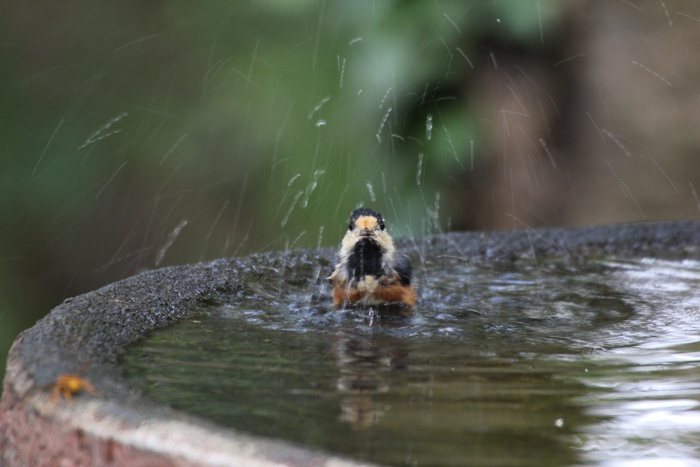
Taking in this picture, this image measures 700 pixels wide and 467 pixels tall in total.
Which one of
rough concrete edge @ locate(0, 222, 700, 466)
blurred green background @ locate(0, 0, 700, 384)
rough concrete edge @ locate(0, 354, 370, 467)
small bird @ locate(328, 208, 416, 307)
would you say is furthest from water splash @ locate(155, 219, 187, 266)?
rough concrete edge @ locate(0, 354, 370, 467)

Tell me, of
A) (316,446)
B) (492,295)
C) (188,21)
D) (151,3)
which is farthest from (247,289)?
(151,3)

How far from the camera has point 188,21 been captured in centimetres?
725

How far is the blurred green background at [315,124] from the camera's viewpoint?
18.8ft

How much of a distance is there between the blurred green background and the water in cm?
259

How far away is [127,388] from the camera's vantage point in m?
1.71

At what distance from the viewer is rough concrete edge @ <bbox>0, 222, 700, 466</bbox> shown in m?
1.35

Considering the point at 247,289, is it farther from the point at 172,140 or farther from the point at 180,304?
the point at 172,140

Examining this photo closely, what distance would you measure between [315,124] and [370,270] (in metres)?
3.01

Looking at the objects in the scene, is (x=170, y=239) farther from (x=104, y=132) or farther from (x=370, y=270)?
(x=370, y=270)

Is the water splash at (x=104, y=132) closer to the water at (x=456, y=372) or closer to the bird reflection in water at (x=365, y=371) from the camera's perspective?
the water at (x=456, y=372)

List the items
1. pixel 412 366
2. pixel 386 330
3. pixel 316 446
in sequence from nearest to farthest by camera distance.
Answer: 1. pixel 316 446
2. pixel 412 366
3. pixel 386 330

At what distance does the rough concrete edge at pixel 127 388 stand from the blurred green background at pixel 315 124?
230cm

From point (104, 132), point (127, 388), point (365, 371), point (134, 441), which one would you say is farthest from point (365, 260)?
point (104, 132)

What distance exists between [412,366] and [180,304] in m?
0.85
